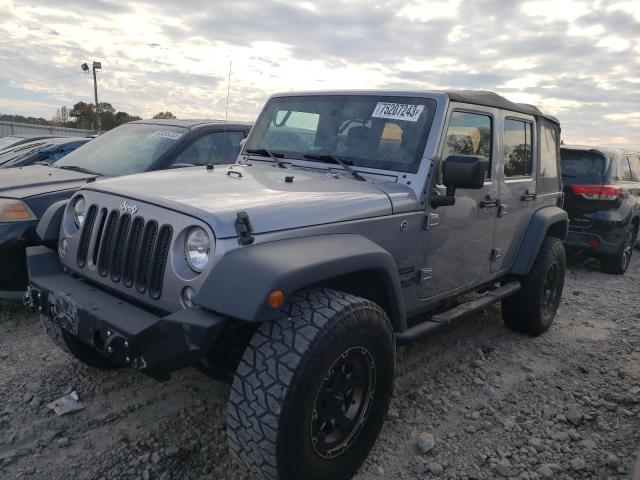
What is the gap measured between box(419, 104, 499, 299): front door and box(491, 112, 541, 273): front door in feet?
0.52

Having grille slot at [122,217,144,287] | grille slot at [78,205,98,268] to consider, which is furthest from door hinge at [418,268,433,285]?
grille slot at [78,205,98,268]

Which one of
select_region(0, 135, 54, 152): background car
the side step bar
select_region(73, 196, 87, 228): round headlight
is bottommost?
the side step bar

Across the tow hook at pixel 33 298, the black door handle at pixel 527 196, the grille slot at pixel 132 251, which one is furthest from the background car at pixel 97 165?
the black door handle at pixel 527 196

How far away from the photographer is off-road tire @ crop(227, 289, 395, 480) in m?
2.10

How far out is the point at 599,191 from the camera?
714 centimetres

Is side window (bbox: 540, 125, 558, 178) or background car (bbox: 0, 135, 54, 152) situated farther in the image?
background car (bbox: 0, 135, 54, 152)

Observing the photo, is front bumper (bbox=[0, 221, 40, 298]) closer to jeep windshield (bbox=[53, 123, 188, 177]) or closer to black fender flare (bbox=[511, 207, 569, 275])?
jeep windshield (bbox=[53, 123, 188, 177])

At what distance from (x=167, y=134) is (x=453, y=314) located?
3.52 metres

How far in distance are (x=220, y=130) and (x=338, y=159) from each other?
2.68m

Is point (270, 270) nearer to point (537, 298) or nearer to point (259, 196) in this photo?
point (259, 196)

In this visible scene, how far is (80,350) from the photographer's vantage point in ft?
10.8

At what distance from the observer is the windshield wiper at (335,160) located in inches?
128

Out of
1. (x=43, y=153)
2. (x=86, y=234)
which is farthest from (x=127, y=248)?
(x=43, y=153)

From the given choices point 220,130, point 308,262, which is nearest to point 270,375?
point 308,262
